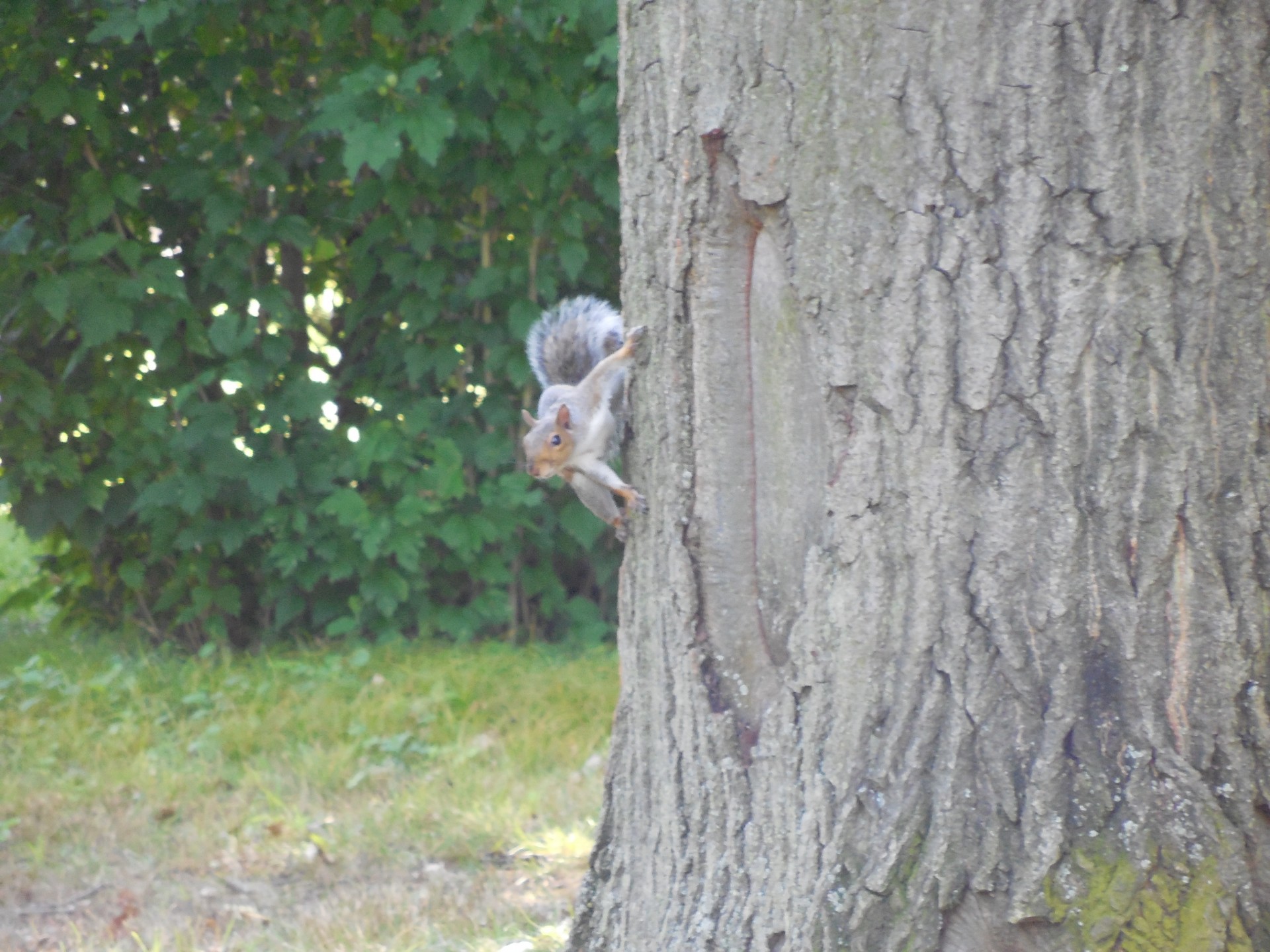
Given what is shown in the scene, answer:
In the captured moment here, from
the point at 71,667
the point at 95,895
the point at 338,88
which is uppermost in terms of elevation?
the point at 338,88

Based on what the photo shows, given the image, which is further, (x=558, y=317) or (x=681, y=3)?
(x=558, y=317)

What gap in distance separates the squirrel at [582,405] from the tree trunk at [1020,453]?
588 millimetres

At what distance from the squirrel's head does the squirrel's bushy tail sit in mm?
129

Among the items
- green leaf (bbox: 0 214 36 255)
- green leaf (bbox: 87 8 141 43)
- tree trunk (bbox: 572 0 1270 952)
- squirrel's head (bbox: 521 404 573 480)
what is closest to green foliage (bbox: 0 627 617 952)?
squirrel's head (bbox: 521 404 573 480)

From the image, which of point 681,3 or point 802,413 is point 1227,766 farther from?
point 681,3

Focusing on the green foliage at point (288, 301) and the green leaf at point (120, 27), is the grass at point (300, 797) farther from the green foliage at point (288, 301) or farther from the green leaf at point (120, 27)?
the green leaf at point (120, 27)

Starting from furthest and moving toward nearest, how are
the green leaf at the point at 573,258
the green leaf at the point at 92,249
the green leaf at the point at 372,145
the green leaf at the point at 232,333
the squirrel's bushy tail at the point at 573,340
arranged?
the green leaf at the point at 232,333 < the green leaf at the point at 573,258 < the green leaf at the point at 92,249 < the green leaf at the point at 372,145 < the squirrel's bushy tail at the point at 573,340

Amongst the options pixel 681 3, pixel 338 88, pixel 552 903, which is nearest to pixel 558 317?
pixel 681 3

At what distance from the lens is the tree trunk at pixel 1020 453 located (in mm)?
1260

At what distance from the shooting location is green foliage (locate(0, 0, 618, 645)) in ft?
11.9

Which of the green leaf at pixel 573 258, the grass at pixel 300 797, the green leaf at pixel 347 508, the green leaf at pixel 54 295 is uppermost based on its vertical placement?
the green leaf at pixel 573 258

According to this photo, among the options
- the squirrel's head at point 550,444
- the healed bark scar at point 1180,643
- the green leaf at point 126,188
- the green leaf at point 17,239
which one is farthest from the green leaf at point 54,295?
the healed bark scar at point 1180,643

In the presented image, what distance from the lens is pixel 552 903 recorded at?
8.13 feet

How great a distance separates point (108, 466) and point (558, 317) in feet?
7.65
